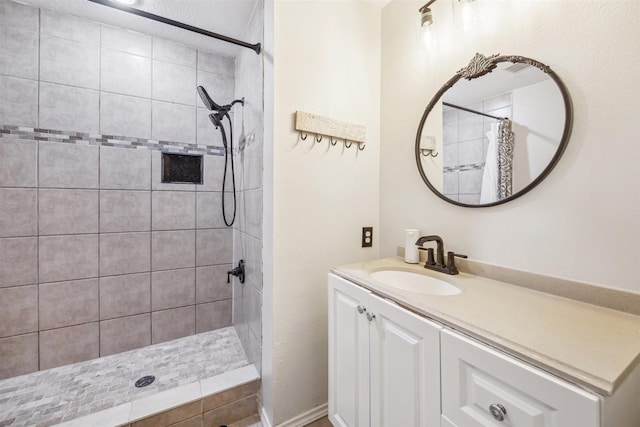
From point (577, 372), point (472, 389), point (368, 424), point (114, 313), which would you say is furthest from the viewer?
point (114, 313)

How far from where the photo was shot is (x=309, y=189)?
4.60ft

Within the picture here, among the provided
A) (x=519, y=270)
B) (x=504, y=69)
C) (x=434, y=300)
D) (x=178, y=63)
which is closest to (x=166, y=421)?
(x=434, y=300)

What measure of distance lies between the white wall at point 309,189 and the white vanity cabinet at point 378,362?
0.74 feet

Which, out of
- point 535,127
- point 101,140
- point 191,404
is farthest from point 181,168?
point 535,127

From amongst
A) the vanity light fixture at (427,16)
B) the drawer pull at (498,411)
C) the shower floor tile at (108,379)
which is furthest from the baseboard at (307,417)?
the vanity light fixture at (427,16)

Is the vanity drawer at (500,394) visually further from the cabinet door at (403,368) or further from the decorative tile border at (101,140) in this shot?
the decorative tile border at (101,140)

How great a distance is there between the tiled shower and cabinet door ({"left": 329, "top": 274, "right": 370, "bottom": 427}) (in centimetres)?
54

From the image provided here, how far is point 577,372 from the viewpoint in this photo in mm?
494

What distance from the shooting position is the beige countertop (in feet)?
1.69

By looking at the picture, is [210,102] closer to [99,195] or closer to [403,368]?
[99,195]

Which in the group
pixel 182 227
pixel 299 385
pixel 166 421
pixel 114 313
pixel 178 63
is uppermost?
pixel 178 63

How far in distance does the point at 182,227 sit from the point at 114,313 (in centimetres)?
78

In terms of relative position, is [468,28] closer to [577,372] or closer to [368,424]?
[577,372]

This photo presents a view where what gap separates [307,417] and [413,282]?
964 mm
